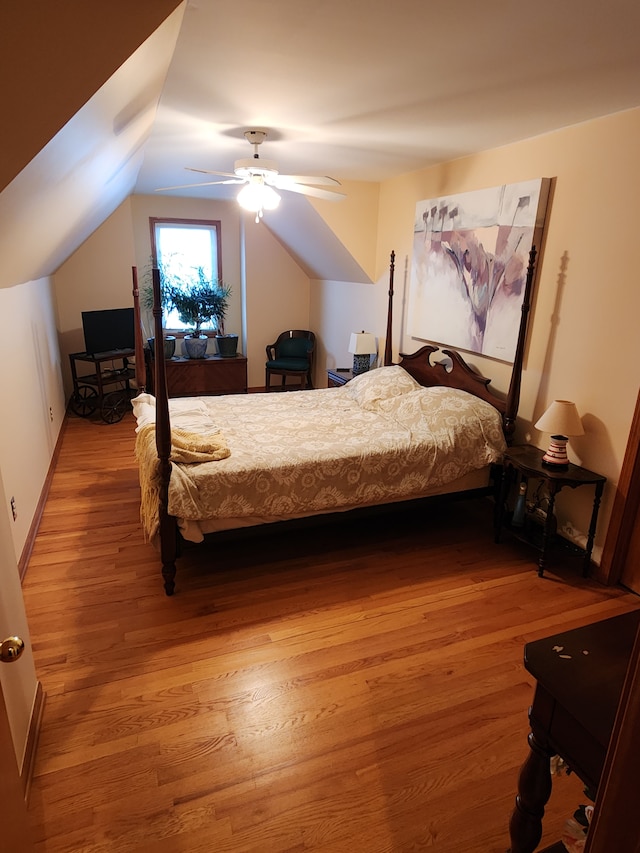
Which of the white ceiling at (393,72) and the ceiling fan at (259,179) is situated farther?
the ceiling fan at (259,179)

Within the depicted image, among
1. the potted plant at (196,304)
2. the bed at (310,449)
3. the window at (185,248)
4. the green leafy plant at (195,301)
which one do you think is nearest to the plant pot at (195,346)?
the potted plant at (196,304)

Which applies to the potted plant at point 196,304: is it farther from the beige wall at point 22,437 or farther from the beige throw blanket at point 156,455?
the beige throw blanket at point 156,455

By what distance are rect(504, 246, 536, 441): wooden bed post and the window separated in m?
4.24

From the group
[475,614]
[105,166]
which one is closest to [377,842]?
[475,614]

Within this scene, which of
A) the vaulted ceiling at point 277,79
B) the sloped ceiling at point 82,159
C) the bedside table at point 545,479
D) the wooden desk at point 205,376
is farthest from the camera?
the wooden desk at point 205,376

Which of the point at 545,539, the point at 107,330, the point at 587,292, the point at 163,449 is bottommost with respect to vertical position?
the point at 545,539

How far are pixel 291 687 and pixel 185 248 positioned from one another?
549 cm

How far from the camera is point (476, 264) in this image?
3545 millimetres

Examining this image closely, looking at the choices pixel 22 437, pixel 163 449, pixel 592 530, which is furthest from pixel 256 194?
pixel 592 530

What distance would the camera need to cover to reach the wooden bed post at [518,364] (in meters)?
3.09

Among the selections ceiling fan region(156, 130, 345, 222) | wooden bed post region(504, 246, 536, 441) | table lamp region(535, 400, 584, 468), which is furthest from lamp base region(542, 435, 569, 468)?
ceiling fan region(156, 130, 345, 222)

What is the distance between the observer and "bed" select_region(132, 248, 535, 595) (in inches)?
104

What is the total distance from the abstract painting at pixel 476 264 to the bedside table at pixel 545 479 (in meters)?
0.68

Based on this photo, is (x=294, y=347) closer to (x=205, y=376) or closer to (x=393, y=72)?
(x=205, y=376)
